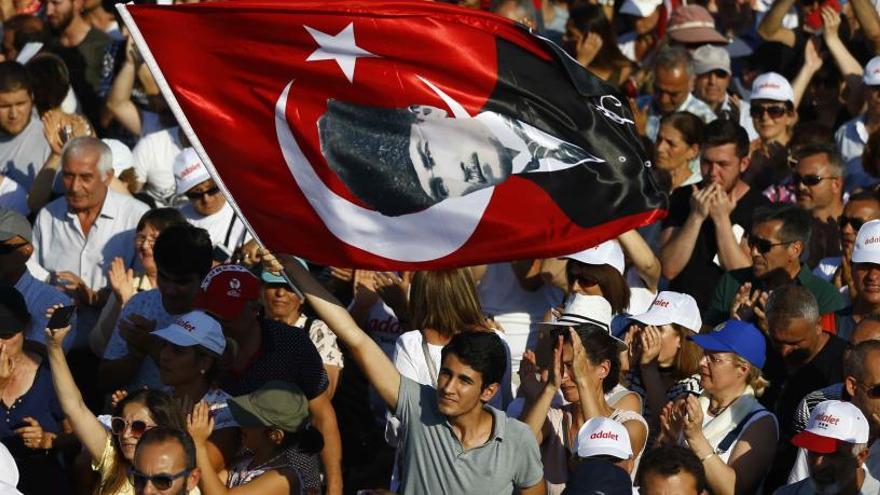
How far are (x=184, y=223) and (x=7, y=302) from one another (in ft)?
4.12

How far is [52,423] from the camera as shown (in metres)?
9.16

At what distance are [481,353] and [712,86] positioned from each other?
17.7 ft

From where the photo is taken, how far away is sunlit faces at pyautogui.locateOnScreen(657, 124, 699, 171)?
11.1m

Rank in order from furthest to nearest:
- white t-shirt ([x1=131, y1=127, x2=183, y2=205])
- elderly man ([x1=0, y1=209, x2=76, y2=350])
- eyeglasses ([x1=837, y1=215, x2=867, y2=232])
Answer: white t-shirt ([x1=131, y1=127, x2=183, y2=205]), elderly man ([x1=0, y1=209, x2=76, y2=350]), eyeglasses ([x1=837, y1=215, x2=867, y2=232])

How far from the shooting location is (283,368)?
28.7 feet

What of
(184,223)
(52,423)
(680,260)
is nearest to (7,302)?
(52,423)

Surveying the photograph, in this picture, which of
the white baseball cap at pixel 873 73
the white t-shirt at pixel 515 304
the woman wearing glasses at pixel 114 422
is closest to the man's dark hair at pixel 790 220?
the white t-shirt at pixel 515 304

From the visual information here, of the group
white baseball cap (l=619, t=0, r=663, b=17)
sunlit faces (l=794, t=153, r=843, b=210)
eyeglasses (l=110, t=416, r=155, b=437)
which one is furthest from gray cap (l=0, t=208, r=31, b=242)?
white baseball cap (l=619, t=0, r=663, b=17)

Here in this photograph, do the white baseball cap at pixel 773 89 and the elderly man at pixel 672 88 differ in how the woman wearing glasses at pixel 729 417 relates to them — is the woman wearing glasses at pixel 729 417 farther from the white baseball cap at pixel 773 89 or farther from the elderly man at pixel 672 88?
the elderly man at pixel 672 88

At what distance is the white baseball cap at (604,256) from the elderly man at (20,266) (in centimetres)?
296

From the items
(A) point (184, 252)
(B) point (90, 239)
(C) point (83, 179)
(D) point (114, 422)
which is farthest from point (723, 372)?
(C) point (83, 179)

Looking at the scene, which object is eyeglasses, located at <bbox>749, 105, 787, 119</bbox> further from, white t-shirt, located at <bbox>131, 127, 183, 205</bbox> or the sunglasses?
white t-shirt, located at <bbox>131, 127, 183, 205</bbox>

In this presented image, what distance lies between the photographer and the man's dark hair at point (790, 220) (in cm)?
960

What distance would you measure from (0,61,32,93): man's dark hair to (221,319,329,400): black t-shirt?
3.85 metres
